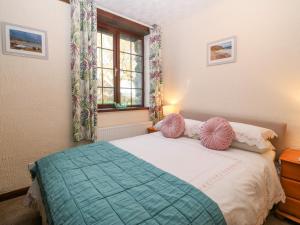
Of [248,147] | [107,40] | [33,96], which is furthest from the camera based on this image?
[107,40]

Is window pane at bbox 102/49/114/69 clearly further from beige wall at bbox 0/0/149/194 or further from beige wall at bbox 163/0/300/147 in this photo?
beige wall at bbox 163/0/300/147

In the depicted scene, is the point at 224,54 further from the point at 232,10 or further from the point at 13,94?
the point at 13,94

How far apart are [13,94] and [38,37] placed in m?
0.77

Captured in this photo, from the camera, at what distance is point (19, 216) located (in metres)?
1.76

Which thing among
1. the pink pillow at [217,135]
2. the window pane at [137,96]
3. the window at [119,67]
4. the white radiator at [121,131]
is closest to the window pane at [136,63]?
the window at [119,67]

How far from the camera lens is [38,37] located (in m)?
2.19

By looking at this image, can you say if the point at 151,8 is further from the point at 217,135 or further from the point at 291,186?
the point at 291,186

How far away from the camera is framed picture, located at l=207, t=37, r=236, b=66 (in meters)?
2.42

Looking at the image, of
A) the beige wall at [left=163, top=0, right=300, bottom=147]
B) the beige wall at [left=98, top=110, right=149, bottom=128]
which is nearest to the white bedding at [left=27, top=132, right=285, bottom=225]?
the beige wall at [left=163, top=0, right=300, bottom=147]

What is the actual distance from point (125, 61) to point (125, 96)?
2.18 ft

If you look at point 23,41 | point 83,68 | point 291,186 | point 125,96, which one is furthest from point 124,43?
point 291,186

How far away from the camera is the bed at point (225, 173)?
1093 mm

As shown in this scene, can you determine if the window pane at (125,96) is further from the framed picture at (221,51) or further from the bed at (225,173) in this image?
the framed picture at (221,51)

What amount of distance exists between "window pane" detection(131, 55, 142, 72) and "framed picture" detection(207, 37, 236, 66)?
141cm
